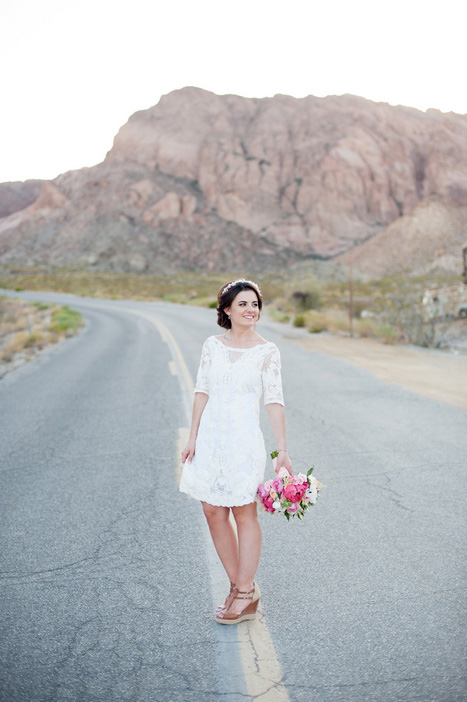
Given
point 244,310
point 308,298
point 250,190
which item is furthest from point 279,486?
point 250,190

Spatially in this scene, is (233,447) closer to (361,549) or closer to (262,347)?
(262,347)

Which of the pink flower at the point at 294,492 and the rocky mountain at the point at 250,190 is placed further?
the rocky mountain at the point at 250,190

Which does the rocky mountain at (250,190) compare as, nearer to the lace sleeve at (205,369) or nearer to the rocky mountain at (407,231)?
the rocky mountain at (407,231)

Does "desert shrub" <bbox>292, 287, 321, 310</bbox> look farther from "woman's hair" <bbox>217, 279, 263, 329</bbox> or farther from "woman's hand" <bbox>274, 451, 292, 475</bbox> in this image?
"woman's hand" <bbox>274, 451, 292, 475</bbox>

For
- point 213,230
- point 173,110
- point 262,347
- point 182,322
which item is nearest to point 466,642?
point 262,347

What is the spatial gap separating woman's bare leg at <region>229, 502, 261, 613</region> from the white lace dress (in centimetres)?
12

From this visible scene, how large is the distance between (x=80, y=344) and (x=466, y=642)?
1551cm

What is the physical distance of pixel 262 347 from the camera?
9.62 ft

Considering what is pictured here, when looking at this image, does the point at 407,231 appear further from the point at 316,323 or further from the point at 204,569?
the point at 204,569

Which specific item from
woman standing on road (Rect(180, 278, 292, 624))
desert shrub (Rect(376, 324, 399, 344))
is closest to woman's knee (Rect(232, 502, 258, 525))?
woman standing on road (Rect(180, 278, 292, 624))

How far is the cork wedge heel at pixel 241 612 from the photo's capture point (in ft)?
9.39

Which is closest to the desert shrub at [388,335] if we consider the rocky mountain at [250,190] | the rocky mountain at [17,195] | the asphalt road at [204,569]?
the asphalt road at [204,569]

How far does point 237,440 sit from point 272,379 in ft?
1.25

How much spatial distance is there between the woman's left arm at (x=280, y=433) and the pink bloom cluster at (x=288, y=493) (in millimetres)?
47
